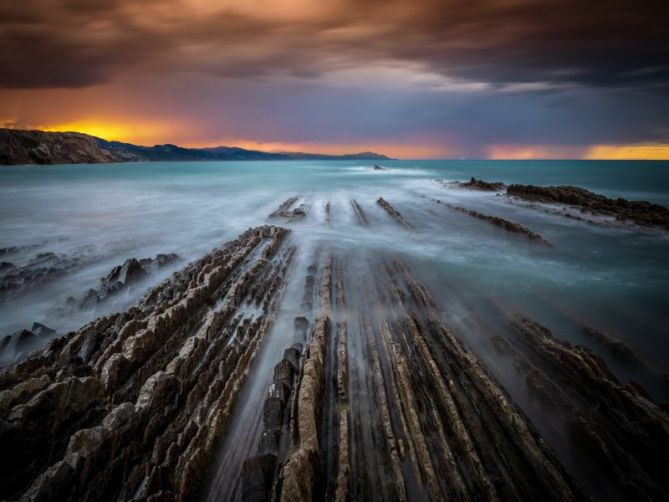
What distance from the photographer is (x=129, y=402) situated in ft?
15.5

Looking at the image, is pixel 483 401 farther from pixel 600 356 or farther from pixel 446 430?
pixel 600 356

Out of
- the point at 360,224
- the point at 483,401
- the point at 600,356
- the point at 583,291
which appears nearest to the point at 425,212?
the point at 360,224

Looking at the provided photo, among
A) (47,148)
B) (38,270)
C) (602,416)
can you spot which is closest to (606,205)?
(602,416)

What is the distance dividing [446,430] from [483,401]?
0.94m

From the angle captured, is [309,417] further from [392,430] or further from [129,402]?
[129,402]

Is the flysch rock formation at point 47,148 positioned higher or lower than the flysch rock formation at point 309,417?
higher

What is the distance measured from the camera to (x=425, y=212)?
76.3ft

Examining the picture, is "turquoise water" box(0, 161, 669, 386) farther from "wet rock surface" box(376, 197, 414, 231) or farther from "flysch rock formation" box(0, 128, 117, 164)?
"flysch rock formation" box(0, 128, 117, 164)

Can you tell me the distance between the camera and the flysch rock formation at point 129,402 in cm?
384

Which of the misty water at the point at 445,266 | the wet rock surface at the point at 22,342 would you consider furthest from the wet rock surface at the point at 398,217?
the wet rock surface at the point at 22,342

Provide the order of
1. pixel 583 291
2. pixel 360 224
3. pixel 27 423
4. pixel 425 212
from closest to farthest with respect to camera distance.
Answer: pixel 27 423
pixel 583 291
pixel 360 224
pixel 425 212

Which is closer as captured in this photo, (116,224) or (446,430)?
(446,430)

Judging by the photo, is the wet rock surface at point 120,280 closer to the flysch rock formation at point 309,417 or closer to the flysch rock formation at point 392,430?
the flysch rock formation at point 309,417

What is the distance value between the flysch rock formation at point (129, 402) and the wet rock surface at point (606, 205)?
22758 mm
